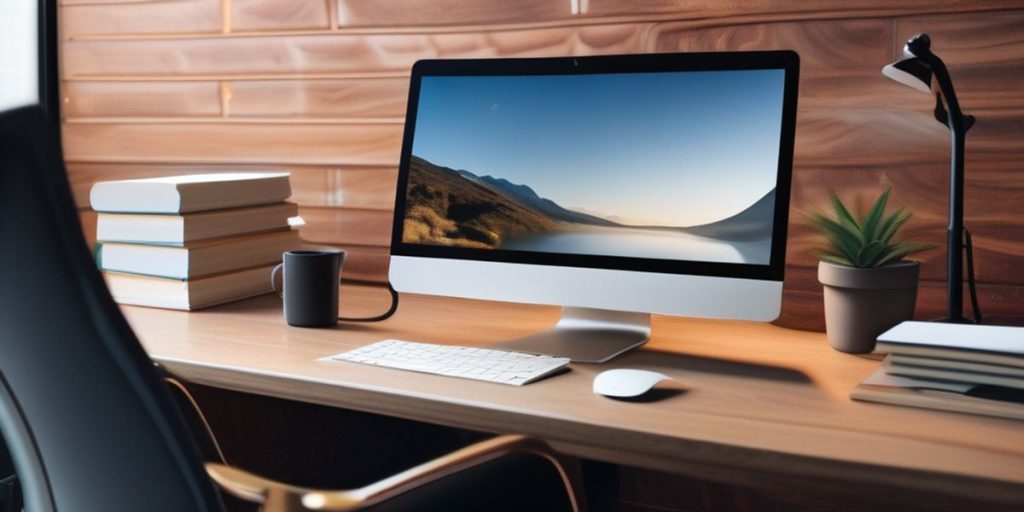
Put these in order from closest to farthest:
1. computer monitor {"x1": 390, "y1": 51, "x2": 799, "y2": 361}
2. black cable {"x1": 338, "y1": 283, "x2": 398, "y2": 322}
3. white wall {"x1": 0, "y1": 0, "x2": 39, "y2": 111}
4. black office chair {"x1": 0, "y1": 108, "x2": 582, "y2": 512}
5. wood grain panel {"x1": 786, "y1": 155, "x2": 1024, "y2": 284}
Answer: black office chair {"x1": 0, "y1": 108, "x2": 582, "y2": 512}, computer monitor {"x1": 390, "y1": 51, "x2": 799, "y2": 361}, wood grain panel {"x1": 786, "y1": 155, "x2": 1024, "y2": 284}, black cable {"x1": 338, "y1": 283, "x2": 398, "y2": 322}, white wall {"x1": 0, "y1": 0, "x2": 39, "y2": 111}

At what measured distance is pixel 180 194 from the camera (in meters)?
1.85

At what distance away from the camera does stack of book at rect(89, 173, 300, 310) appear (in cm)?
187

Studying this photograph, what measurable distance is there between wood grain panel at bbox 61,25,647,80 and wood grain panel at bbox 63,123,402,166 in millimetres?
123

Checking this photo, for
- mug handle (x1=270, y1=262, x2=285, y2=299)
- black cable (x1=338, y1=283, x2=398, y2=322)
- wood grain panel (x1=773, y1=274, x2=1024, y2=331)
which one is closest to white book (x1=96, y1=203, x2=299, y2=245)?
mug handle (x1=270, y1=262, x2=285, y2=299)

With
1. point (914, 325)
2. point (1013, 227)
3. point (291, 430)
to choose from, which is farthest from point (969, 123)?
point (291, 430)

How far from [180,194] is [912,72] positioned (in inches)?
48.7

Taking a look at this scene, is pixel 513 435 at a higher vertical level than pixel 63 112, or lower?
lower

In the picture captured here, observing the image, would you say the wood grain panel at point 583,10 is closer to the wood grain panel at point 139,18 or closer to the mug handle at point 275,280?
the wood grain panel at point 139,18

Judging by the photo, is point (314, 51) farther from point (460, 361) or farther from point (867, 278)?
point (867, 278)

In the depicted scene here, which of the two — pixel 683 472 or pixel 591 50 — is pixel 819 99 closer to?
pixel 591 50

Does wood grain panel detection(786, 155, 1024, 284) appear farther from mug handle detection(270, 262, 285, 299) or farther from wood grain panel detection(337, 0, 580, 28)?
mug handle detection(270, 262, 285, 299)

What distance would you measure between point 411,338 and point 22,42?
1.56 meters

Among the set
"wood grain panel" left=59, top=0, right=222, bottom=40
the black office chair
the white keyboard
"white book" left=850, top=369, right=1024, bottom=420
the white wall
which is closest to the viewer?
the black office chair

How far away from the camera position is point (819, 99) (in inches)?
69.1
